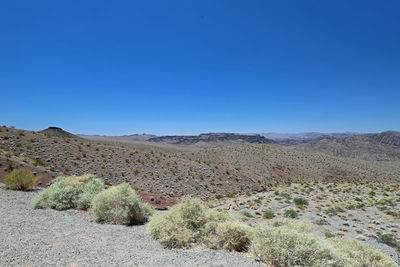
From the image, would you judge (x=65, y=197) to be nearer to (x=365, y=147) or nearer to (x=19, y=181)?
(x=19, y=181)

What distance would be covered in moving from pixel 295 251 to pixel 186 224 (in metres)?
3.11

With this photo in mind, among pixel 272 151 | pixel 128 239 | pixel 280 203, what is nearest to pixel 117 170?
pixel 280 203

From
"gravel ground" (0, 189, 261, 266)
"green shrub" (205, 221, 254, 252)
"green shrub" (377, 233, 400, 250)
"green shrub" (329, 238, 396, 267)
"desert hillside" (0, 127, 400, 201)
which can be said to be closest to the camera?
"gravel ground" (0, 189, 261, 266)

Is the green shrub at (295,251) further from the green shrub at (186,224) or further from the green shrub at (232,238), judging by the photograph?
the green shrub at (186,224)

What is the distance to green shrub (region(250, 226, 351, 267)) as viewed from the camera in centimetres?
488

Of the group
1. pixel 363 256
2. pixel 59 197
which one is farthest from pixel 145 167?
pixel 363 256

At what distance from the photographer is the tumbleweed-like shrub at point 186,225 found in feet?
20.3

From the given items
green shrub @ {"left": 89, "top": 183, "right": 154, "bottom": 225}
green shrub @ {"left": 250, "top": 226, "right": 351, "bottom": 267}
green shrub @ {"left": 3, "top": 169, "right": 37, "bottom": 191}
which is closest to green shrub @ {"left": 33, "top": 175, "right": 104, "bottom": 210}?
green shrub @ {"left": 89, "top": 183, "right": 154, "bottom": 225}

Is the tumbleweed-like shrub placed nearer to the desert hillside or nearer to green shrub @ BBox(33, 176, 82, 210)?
green shrub @ BBox(33, 176, 82, 210)

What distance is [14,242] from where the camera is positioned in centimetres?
512

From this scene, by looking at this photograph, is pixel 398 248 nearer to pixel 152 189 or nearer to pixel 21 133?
pixel 152 189

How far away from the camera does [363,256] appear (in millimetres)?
5809

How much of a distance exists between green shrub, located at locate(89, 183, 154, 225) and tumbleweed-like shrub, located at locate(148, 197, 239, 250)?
1.57 m

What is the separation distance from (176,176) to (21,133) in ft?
57.1
